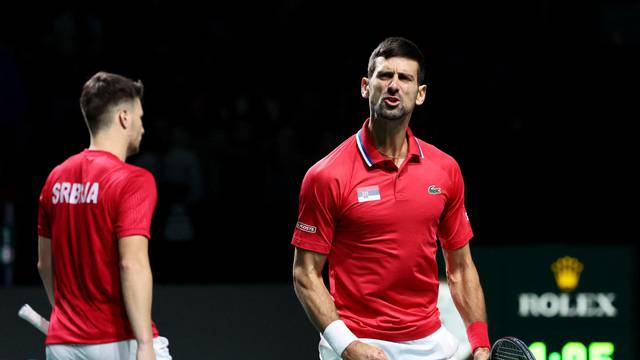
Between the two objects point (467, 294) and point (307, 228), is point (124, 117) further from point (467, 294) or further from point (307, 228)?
point (467, 294)

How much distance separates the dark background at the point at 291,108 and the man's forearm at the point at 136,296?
290 centimetres

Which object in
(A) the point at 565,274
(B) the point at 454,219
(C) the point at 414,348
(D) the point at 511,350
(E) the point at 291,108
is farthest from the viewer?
(E) the point at 291,108

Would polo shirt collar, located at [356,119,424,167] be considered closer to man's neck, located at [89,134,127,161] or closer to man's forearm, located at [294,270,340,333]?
man's forearm, located at [294,270,340,333]

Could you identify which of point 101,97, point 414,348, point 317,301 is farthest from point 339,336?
point 101,97

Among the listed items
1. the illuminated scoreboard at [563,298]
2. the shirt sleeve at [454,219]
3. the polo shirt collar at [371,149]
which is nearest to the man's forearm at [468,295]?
the shirt sleeve at [454,219]

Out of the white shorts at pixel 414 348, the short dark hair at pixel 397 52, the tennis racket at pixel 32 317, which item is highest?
the short dark hair at pixel 397 52

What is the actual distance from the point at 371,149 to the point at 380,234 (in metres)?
0.32

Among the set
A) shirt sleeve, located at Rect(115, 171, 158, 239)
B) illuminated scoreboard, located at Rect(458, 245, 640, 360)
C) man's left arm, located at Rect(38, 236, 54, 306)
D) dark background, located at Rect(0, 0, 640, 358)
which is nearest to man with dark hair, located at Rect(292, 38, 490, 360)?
shirt sleeve, located at Rect(115, 171, 158, 239)

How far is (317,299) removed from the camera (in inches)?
154

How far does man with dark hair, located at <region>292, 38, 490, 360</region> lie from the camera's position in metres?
3.95

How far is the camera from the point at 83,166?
3703 mm

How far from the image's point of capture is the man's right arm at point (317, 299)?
12.6 feet

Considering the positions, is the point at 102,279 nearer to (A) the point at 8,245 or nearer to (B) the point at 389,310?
(B) the point at 389,310

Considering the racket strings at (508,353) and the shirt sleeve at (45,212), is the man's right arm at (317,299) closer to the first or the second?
the racket strings at (508,353)
